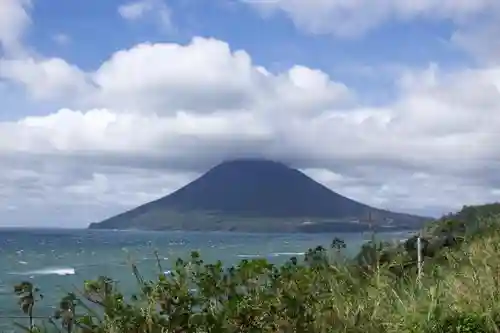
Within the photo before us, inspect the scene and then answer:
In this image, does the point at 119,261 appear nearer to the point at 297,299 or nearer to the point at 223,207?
the point at 297,299

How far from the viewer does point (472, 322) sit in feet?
15.1

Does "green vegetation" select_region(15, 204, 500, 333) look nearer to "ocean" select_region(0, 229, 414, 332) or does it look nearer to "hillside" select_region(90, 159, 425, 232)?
"ocean" select_region(0, 229, 414, 332)

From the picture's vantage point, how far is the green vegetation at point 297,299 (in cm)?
389

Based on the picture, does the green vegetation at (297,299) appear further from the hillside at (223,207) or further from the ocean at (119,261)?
the hillside at (223,207)

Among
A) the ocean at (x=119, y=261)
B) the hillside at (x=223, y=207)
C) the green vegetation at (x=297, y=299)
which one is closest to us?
the green vegetation at (x=297, y=299)

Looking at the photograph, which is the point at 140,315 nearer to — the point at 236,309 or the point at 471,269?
the point at 236,309

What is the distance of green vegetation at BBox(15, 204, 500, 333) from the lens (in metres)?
3.89

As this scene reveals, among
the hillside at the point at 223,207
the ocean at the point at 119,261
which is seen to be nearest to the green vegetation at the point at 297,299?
the ocean at the point at 119,261

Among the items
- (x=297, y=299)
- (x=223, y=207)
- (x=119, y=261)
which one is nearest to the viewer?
(x=297, y=299)

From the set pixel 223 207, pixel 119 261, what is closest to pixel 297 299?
pixel 119 261

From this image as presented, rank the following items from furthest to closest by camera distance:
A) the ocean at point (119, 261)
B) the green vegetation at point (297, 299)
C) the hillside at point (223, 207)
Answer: the hillside at point (223, 207) → the ocean at point (119, 261) → the green vegetation at point (297, 299)

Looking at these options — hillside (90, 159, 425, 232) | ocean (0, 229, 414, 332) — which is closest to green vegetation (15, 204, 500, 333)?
ocean (0, 229, 414, 332)

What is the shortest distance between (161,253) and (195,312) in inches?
29.1

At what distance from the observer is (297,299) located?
4188 millimetres
